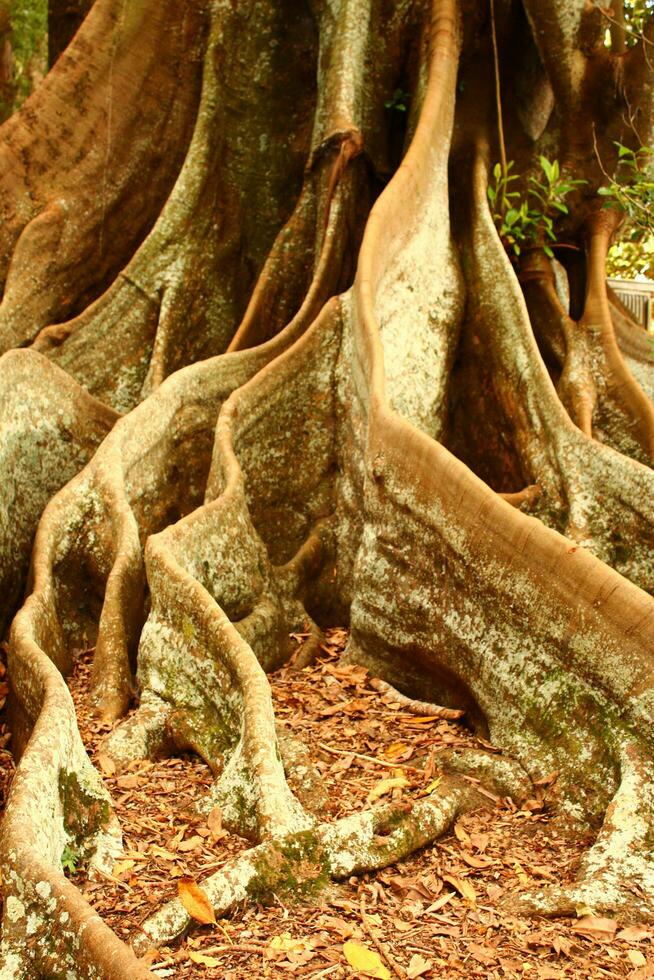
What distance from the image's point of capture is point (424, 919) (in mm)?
3428

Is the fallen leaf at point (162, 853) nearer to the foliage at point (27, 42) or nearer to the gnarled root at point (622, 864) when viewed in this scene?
the gnarled root at point (622, 864)

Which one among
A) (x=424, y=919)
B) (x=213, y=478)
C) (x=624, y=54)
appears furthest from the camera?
(x=624, y=54)

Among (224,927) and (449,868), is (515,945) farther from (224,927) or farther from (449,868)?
(224,927)

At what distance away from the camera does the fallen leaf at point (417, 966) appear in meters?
3.11

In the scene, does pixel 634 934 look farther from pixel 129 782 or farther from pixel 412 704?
pixel 129 782

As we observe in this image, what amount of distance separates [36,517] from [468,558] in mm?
2849

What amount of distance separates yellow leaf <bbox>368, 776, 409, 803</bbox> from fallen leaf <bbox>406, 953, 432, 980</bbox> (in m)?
0.93

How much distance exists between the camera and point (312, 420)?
6.39 m

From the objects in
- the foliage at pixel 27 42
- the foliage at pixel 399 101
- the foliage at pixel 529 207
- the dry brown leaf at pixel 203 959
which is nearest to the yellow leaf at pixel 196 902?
the dry brown leaf at pixel 203 959

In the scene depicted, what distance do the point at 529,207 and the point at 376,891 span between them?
557cm

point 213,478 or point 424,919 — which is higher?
point 213,478

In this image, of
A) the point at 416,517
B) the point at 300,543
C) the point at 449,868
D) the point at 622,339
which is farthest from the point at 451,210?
the point at 449,868

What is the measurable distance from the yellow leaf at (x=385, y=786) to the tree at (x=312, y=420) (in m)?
0.22

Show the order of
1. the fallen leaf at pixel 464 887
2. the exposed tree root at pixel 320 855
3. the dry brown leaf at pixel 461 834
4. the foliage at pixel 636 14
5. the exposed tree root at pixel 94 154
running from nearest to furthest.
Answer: the exposed tree root at pixel 320 855
the fallen leaf at pixel 464 887
the dry brown leaf at pixel 461 834
the exposed tree root at pixel 94 154
the foliage at pixel 636 14
